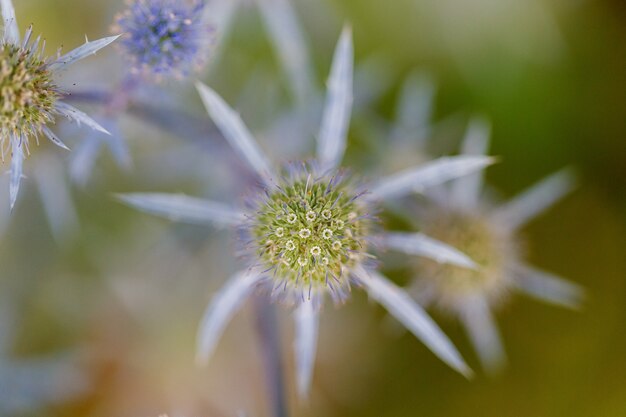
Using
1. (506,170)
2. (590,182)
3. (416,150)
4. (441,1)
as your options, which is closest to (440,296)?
(416,150)

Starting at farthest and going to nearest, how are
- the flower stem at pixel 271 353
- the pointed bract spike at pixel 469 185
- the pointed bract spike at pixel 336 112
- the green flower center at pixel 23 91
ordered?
1. the pointed bract spike at pixel 469 185
2. the flower stem at pixel 271 353
3. the pointed bract spike at pixel 336 112
4. the green flower center at pixel 23 91

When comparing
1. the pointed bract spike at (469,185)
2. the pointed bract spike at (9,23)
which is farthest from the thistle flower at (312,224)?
the pointed bract spike at (469,185)

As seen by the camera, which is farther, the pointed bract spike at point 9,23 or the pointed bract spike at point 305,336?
the pointed bract spike at point 305,336

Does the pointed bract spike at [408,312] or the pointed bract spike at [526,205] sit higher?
the pointed bract spike at [526,205]

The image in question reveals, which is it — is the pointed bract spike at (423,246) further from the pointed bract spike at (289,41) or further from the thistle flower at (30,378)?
the thistle flower at (30,378)

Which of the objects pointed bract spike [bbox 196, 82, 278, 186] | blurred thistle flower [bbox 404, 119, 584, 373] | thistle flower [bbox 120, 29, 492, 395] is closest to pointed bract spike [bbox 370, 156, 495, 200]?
thistle flower [bbox 120, 29, 492, 395]

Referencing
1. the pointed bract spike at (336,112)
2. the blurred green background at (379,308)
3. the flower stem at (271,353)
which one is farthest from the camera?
the blurred green background at (379,308)

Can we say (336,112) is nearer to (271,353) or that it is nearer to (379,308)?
(271,353)
